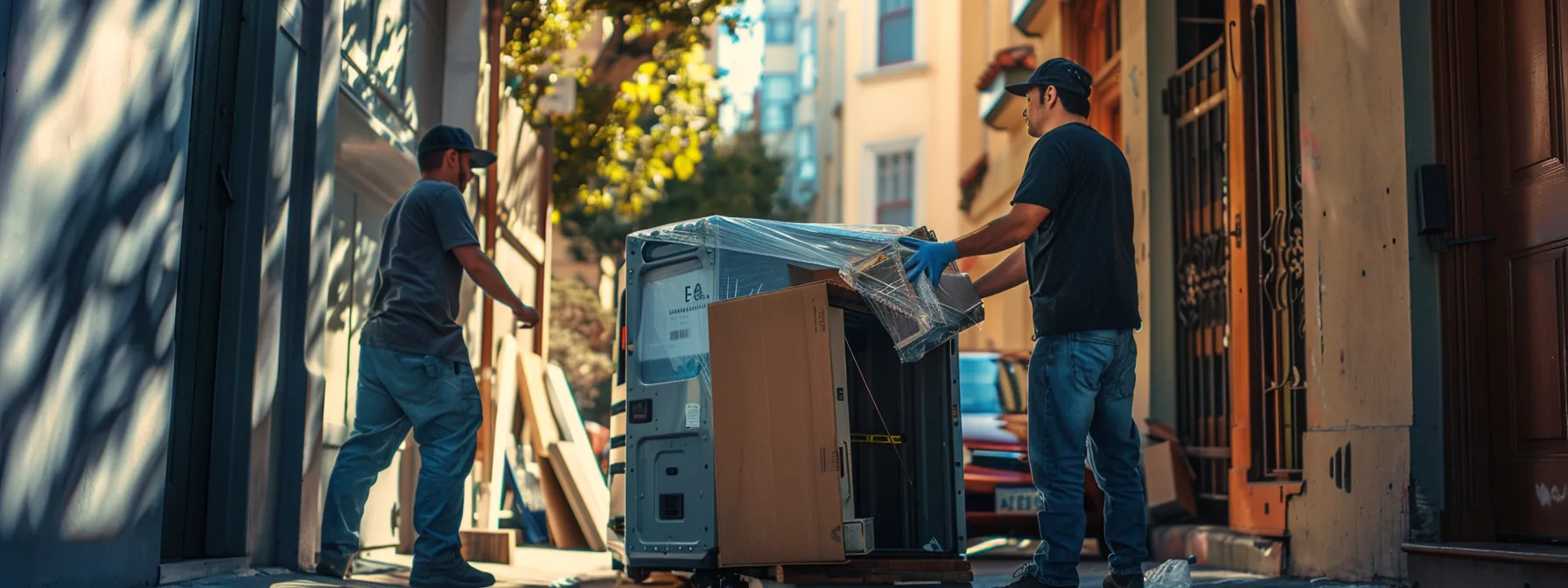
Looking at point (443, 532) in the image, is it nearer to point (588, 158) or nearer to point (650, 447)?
point (650, 447)

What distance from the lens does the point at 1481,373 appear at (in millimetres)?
6266

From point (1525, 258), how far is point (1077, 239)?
1842 millimetres

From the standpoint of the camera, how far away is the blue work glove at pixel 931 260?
558cm

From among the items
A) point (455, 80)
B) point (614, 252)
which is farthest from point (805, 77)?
point (455, 80)

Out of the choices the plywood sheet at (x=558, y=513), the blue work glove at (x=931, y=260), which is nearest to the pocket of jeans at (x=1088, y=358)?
the blue work glove at (x=931, y=260)

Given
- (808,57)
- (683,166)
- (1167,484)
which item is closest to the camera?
(1167,484)

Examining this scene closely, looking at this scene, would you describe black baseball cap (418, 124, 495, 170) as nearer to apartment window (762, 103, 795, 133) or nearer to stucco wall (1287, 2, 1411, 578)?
stucco wall (1287, 2, 1411, 578)

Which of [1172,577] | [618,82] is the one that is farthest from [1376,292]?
[618,82]

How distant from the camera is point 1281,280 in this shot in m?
8.66

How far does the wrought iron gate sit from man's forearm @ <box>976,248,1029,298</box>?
12.9 feet

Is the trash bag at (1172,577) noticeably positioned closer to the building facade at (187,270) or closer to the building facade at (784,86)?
the building facade at (187,270)

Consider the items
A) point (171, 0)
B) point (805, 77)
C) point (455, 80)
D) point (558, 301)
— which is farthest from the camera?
point (805, 77)

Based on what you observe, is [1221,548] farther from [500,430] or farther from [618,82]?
[618,82]

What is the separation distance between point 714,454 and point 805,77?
4714 cm
